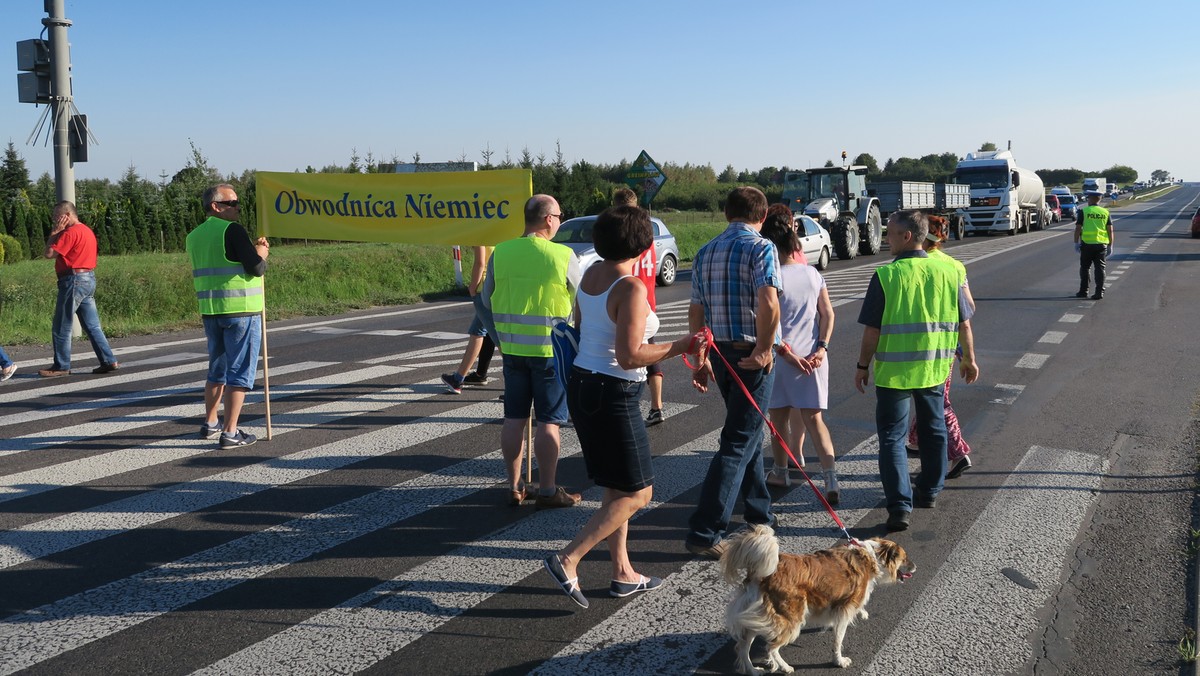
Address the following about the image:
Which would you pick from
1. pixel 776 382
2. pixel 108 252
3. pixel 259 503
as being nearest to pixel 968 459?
pixel 776 382

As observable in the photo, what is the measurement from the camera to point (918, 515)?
5688mm

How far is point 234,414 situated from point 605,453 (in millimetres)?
4020

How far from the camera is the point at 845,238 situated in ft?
99.3

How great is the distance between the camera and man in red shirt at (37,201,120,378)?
10547 millimetres

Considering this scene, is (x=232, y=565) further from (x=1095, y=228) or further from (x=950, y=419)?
(x=1095, y=228)

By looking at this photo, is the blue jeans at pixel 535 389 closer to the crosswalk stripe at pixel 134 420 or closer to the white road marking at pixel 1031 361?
the crosswalk stripe at pixel 134 420

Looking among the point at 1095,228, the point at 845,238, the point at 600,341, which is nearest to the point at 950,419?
the point at 600,341

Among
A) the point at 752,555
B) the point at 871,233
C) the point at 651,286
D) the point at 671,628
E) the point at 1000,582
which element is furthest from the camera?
the point at 871,233

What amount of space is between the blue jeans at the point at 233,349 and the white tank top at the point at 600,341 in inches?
147

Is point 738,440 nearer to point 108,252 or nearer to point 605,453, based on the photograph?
point 605,453

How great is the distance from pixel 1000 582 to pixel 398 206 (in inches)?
207

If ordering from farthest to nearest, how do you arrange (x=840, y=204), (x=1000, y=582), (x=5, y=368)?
(x=840, y=204) < (x=5, y=368) < (x=1000, y=582)

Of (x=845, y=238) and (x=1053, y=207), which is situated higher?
(x=1053, y=207)

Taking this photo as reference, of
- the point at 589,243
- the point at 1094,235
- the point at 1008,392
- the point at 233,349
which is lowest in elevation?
the point at 1008,392
